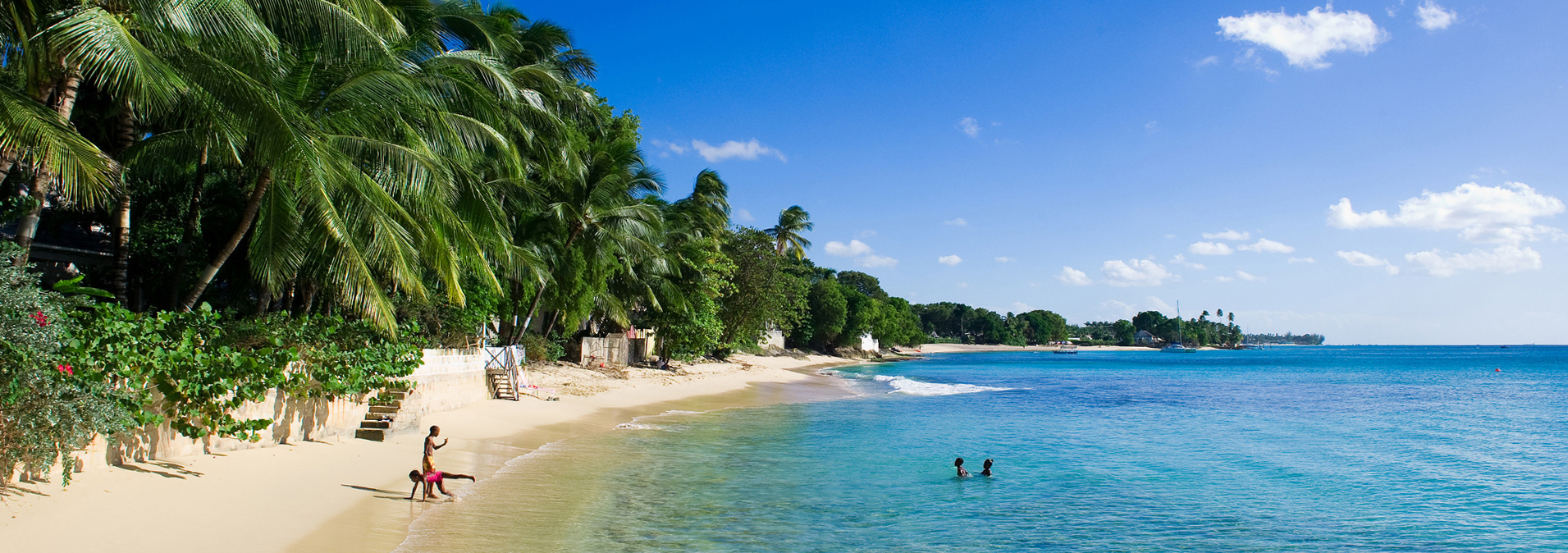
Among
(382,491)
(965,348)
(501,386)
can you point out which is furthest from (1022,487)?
(965,348)

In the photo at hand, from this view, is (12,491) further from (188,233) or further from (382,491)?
(188,233)

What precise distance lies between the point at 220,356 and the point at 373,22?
180 inches

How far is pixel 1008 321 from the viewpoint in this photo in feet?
510

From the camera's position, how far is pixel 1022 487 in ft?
43.5

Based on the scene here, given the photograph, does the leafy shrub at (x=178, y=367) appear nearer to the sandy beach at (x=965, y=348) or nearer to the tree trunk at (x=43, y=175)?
the tree trunk at (x=43, y=175)

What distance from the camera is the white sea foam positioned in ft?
114

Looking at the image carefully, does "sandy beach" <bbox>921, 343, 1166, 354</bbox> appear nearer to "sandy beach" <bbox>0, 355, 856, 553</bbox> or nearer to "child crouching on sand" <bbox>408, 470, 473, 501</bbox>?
"sandy beach" <bbox>0, 355, 856, 553</bbox>

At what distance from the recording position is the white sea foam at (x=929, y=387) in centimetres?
3472

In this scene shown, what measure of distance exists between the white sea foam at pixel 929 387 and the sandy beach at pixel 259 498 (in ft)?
71.5

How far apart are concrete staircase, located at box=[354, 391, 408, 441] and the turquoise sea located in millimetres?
2030

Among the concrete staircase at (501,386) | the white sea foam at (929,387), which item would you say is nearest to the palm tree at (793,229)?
the white sea foam at (929,387)

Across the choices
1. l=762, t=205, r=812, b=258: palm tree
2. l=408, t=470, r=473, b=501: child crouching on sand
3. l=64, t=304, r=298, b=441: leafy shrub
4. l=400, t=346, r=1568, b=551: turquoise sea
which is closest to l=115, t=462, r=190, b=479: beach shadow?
l=64, t=304, r=298, b=441: leafy shrub

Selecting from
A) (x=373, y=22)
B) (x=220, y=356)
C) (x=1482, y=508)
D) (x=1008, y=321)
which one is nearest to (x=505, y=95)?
(x=373, y=22)

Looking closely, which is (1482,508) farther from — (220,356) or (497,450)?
(220,356)
